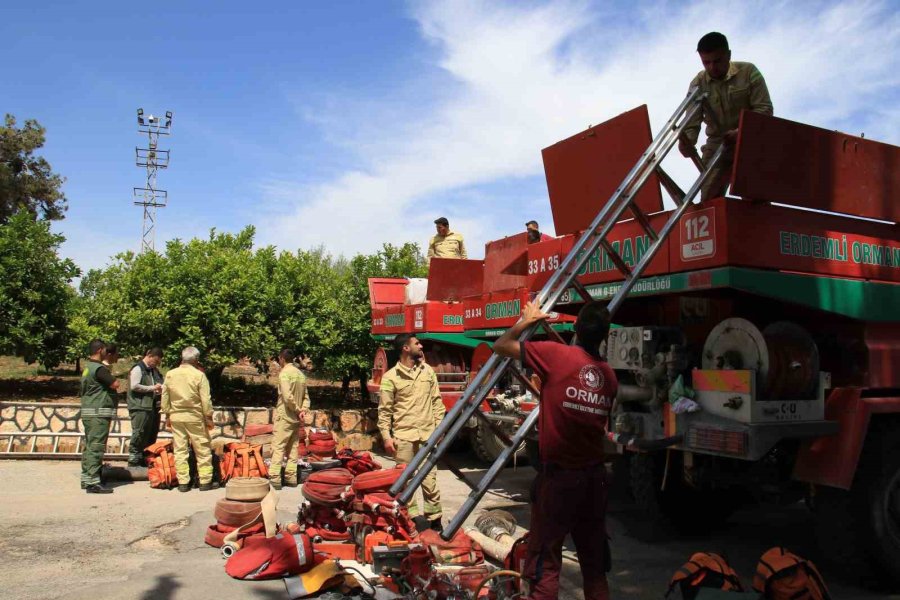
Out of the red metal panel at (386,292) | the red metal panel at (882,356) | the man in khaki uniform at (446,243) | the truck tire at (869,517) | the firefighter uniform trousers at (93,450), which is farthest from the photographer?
the red metal panel at (386,292)

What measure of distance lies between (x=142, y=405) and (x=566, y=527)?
748 centimetres

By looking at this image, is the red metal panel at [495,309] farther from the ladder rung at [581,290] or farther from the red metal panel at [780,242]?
the red metal panel at [780,242]

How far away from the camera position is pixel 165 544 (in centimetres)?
616

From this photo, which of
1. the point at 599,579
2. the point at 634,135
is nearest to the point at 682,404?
the point at 599,579

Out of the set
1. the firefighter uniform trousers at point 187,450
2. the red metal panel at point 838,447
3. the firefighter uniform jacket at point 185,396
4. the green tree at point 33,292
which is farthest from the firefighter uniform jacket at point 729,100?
the green tree at point 33,292

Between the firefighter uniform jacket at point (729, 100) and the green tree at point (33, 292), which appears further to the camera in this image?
the green tree at point (33, 292)

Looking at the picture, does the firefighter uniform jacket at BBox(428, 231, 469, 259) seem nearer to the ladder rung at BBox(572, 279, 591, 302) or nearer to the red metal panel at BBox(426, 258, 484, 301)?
the red metal panel at BBox(426, 258, 484, 301)

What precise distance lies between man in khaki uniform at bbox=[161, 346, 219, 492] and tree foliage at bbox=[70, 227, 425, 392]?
4182 millimetres

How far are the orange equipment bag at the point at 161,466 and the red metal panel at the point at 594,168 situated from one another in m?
5.79

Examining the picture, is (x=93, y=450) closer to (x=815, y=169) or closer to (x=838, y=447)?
(x=838, y=447)

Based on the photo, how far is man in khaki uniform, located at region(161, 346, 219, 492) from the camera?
853 centimetres

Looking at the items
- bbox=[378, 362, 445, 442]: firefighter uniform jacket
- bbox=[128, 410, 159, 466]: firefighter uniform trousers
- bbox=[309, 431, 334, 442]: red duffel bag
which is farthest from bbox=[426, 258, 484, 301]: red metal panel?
bbox=[128, 410, 159, 466]: firefighter uniform trousers

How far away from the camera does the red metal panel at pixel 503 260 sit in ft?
28.0

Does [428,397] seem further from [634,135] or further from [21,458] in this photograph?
[21,458]
